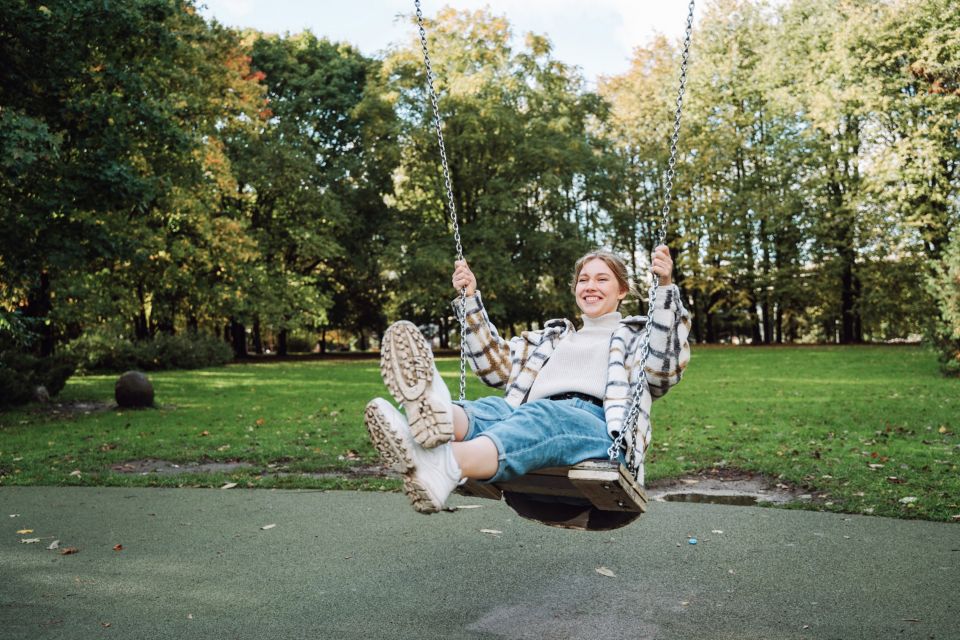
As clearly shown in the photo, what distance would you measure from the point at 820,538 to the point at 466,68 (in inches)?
932

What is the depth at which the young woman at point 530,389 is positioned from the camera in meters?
2.71

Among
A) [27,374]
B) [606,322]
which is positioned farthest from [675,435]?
[27,374]

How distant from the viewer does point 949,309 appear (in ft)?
46.1

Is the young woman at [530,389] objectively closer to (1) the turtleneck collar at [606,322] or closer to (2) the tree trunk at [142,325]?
(1) the turtleneck collar at [606,322]

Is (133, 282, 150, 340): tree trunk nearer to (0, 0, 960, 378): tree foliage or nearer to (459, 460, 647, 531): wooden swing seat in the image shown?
(0, 0, 960, 378): tree foliage

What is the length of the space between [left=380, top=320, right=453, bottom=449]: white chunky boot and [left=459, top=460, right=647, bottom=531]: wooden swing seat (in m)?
0.44

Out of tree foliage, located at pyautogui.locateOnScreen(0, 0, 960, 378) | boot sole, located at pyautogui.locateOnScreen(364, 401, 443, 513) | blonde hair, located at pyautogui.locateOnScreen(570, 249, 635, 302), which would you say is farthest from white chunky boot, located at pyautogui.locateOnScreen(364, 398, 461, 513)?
tree foliage, located at pyautogui.locateOnScreen(0, 0, 960, 378)

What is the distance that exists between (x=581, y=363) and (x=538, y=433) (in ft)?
2.46

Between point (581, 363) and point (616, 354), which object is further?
point (581, 363)

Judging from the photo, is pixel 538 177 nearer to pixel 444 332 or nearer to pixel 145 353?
pixel 444 332

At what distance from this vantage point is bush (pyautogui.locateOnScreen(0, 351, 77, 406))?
11.9 metres

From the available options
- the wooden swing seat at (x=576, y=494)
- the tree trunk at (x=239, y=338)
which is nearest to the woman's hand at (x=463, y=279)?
the wooden swing seat at (x=576, y=494)

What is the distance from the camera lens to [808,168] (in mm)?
29062

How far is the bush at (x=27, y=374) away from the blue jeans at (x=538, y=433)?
1107 centimetres
